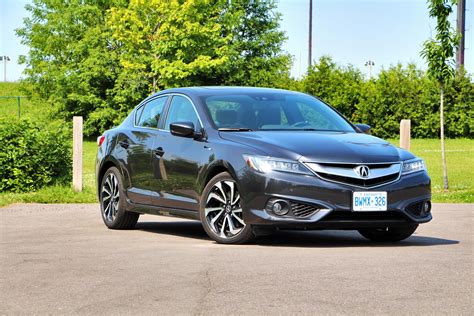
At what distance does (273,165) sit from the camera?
1012 cm

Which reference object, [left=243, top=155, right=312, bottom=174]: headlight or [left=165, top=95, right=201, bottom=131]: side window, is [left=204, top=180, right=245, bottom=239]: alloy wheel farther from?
[left=165, top=95, right=201, bottom=131]: side window

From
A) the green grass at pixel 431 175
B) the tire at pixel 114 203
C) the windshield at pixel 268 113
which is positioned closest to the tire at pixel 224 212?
the windshield at pixel 268 113

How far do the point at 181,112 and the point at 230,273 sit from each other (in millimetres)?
3970

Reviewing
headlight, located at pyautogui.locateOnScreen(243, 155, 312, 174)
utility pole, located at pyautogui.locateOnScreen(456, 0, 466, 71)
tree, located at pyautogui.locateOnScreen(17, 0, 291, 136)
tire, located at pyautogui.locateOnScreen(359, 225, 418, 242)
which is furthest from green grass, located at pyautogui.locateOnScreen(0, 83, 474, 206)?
headlight, located at pyautogui.locateOnScreen(243, 155, 312, 174)

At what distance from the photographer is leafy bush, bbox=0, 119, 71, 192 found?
18453mm

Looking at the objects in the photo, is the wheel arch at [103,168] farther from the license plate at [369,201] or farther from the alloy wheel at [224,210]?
the license plate at [369,201]

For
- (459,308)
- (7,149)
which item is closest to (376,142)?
(459,308)

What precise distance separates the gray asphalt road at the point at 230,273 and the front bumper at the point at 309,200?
276mm

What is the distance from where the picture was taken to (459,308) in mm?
6742

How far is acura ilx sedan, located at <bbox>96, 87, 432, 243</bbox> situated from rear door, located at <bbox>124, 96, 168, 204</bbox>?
1cm

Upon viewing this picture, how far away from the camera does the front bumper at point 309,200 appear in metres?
10.0

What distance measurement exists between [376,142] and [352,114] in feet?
132

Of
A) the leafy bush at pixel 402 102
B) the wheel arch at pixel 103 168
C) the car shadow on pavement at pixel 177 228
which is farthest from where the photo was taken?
the leafy bush at pixel 402 102

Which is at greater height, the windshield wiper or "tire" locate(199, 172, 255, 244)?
the windshield wiper
